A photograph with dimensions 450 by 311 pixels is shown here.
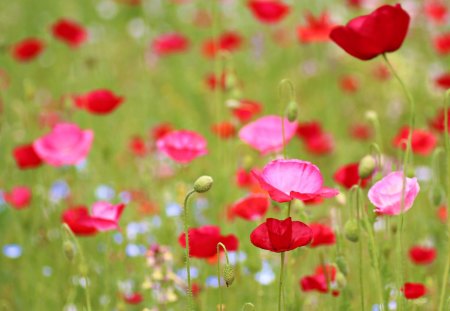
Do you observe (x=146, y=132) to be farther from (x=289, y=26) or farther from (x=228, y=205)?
(x=289, y=26)

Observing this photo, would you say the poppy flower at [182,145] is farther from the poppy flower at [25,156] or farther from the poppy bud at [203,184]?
the poppy bud at [203,184]

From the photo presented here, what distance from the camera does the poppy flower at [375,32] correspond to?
1.65 metres

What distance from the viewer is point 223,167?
295cm

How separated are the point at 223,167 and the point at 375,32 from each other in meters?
1.36

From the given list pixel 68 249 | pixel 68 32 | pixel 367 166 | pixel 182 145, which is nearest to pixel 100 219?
pixel 68 249

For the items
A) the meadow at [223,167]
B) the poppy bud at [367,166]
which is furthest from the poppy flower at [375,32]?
the poppy bud at [367,166]

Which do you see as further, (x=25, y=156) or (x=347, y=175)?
(x=25, y=156)

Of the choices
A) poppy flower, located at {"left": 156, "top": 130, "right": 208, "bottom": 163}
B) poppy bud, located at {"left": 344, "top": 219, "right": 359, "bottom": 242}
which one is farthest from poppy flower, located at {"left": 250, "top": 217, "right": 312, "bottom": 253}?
poppy flower, located at {"left": 156, "top": 130, "right": 208, "bottom": 163}

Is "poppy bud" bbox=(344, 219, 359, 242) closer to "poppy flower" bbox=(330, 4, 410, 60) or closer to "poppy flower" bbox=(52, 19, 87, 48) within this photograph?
"poppy flower" bbox=(330, 4, 410, 60)

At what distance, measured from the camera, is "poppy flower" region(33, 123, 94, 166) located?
2.42m

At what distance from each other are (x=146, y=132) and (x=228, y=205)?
148 cm

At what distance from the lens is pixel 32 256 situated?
2691mm

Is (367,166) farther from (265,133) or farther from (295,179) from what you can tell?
(265,133)

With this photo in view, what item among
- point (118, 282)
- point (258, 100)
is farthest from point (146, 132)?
point (118, 282)
